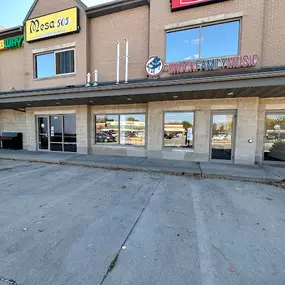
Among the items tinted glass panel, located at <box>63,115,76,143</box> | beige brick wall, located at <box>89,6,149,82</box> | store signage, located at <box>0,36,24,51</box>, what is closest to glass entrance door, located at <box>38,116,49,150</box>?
tinted glass panel, located at <box>63,115,76,143</box>

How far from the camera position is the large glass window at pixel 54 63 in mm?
10477

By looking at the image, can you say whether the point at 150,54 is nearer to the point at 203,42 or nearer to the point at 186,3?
the point at 203,42

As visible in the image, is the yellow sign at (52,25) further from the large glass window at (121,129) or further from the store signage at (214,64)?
the store signage at (214,64)

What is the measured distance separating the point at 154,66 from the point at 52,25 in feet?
23.8

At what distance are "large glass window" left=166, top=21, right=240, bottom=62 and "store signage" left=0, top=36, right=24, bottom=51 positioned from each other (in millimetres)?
10360

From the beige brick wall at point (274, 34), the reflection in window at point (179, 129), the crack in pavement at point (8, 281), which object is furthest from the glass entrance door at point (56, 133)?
the beige brick wall at point (274, 34)

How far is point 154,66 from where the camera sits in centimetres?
844

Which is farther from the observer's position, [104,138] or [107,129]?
[104,138]

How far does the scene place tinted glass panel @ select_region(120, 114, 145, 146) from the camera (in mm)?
9609

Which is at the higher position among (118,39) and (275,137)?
(118,39)

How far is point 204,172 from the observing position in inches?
254

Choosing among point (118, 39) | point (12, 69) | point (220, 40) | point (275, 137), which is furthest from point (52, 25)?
point (275, 137)

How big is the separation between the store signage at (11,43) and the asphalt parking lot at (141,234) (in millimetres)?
11131

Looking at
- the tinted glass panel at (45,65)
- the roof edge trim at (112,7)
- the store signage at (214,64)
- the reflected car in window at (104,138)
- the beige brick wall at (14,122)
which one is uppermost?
the roof edge trim at (112,7)
